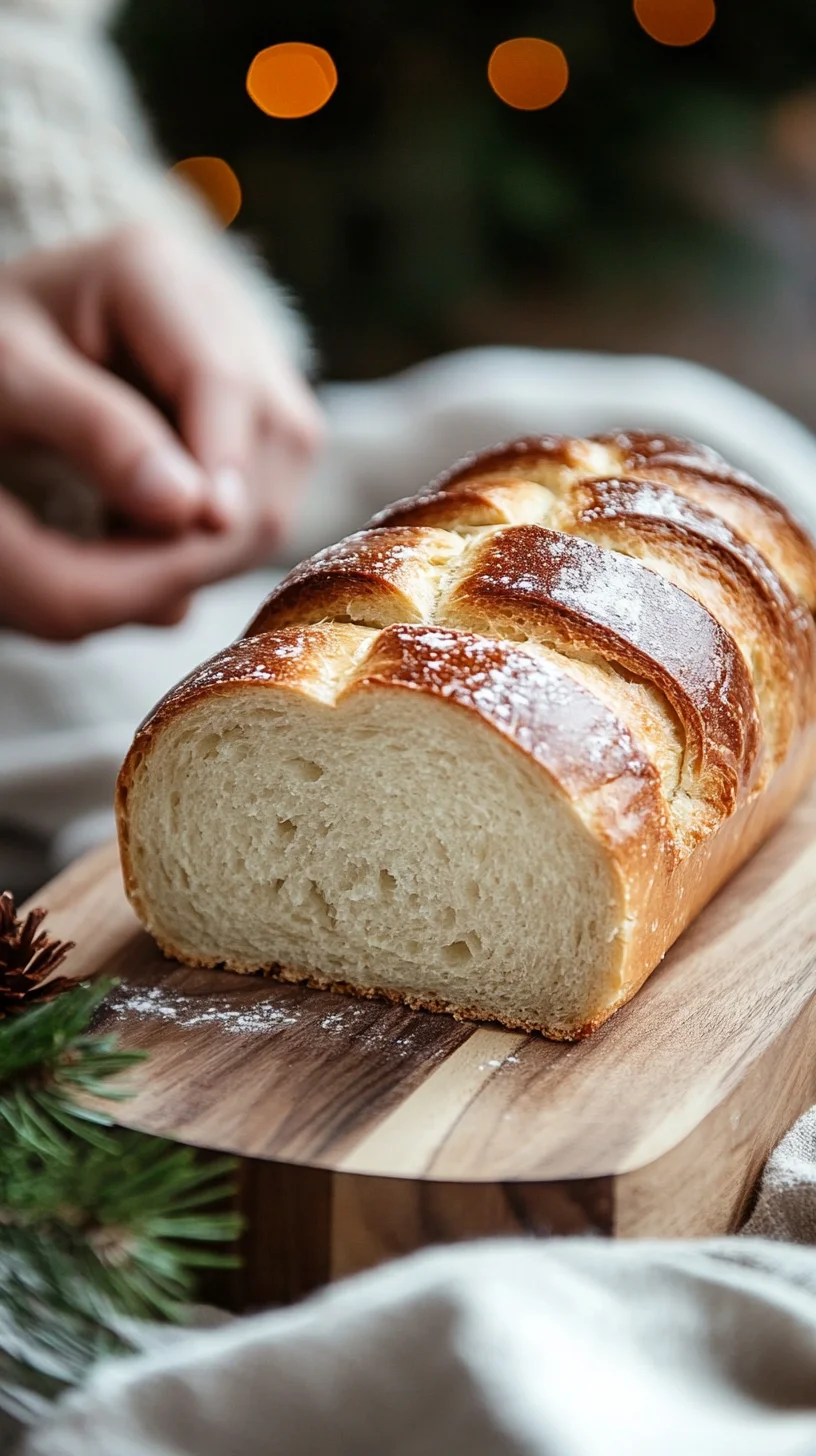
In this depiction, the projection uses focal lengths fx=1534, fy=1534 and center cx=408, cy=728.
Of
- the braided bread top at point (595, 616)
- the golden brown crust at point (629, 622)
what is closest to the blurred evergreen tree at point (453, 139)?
the braided bread top at point (595, 616)

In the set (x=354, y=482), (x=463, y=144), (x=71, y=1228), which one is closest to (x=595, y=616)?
(x=71, y=1228)

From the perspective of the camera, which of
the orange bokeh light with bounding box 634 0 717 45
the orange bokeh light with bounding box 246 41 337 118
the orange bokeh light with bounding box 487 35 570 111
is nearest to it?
the orange bokeh light with bounding box 634 0 717 45

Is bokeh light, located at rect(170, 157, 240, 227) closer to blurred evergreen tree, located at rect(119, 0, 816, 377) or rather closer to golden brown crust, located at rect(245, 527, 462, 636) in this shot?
blurred evergreen tree, located at rect(119, 0, 816, 377)

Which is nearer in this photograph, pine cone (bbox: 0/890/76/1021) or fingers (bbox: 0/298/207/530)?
pine cone (bbox: 0/890/76/1021)

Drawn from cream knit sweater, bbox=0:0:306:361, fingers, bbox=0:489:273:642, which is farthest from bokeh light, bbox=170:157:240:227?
fingers, bbox=0:489:273:642

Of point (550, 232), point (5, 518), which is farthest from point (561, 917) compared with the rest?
point (550, 232)

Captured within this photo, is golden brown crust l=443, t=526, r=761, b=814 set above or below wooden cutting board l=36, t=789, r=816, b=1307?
above

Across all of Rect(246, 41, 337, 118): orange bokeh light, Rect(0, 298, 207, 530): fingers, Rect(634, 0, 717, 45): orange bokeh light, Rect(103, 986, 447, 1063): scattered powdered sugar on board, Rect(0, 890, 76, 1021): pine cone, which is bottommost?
Rect(0, 890, 76, 1021): pine cone
